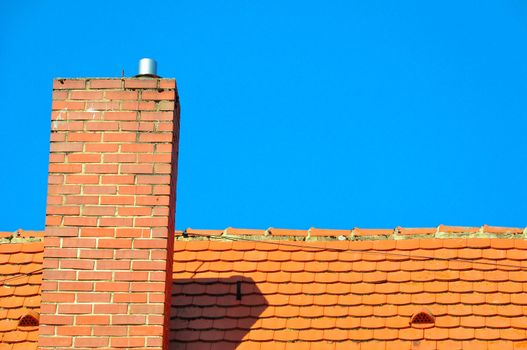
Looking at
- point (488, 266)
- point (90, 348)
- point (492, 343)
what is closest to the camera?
point (90, 348)

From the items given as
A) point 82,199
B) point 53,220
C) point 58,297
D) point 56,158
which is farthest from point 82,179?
point 58,297

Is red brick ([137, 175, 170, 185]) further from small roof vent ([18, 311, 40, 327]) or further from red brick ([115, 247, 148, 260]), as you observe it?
small roof vent ([18, 311, 40, 327])

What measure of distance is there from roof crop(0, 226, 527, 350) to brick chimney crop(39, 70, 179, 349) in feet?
3.47

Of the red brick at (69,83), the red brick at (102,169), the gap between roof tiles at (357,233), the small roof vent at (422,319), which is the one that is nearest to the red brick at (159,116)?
the red brick at (102,169)

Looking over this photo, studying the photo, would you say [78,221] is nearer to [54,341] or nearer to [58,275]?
[58,275]

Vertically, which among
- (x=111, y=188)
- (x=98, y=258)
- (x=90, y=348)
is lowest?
(x=90, y=348)

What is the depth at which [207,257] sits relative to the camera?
1040 cm

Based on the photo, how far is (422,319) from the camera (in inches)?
374

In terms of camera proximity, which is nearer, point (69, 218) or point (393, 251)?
point (69, 218)

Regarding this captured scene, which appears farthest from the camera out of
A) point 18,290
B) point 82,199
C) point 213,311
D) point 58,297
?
point 18,290

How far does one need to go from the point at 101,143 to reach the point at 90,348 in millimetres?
1628

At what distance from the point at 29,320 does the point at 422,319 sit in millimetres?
3412

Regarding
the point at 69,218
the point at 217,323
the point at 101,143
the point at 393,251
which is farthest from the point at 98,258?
the point at 393,251

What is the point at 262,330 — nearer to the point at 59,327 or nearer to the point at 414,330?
the point at 414,330
